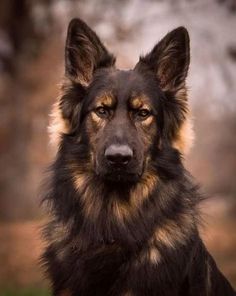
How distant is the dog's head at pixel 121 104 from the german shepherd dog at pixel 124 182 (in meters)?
0.01

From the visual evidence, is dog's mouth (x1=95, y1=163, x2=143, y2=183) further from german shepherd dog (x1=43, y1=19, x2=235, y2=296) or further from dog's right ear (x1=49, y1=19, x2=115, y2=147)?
dog's right ear (x1=49, y1=19, x2=115, y2=147)

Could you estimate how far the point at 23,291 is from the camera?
11.2 metres

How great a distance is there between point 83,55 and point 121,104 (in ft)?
2.51

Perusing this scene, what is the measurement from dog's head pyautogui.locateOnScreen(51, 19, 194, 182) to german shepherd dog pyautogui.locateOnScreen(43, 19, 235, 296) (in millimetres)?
10

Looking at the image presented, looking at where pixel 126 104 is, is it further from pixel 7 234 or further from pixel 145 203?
pixel 7 234

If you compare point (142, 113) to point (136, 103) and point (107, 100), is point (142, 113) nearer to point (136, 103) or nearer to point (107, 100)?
point (136, 103)

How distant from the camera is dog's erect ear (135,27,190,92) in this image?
22.0 ft

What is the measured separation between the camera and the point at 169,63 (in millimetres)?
6762

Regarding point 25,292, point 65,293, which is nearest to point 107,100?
point 65,293

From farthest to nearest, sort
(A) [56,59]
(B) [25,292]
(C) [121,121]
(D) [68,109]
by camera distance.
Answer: (A) [56,59] < (B) [25,292] < (D) [68,109] < (C) [121,121]

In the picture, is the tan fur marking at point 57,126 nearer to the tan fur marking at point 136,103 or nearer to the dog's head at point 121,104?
the dog's head at point 121,104

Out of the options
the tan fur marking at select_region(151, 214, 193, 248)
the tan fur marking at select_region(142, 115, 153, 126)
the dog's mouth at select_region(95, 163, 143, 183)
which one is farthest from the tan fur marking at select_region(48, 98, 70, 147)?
the tan fur marking at select_region(151, 214, 193, 248)

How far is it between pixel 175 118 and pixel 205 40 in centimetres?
1289

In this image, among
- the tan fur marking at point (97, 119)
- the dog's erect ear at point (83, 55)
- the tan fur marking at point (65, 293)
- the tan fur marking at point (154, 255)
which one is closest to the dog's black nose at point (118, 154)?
the tan fur marking at point (97, 119)
